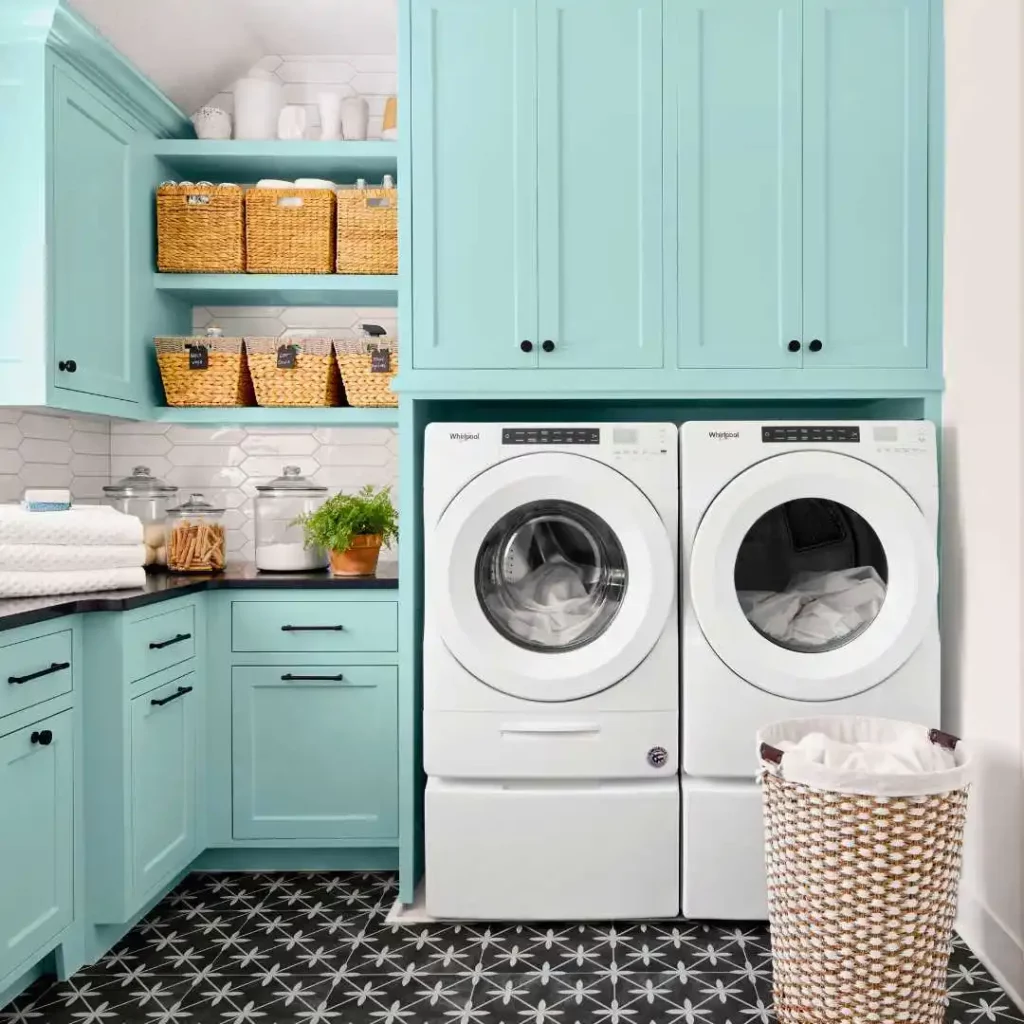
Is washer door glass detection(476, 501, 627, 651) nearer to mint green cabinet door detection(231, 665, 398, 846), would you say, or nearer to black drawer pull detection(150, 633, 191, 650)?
mint green cabinet door detection(231, 665, 398, 846)

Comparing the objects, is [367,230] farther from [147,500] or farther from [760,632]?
[760,632]

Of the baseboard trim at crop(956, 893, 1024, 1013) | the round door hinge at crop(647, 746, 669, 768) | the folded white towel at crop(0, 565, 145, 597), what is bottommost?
the baseboard trim at crop(956, 893, 1024, 1013)

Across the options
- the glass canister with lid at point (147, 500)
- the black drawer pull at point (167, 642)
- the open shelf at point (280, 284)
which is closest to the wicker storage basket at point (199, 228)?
the open shelf at point (280, 284)

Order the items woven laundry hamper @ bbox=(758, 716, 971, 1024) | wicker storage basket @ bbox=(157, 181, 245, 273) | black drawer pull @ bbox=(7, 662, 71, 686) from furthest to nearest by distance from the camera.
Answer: wicker storage basket @ bbox=(157, 181, 245, 273) < black drawer pull @ bbox=(7, 662, 71, 686) < woven laundry hamper @ bbox=(758, 716, 971, 1024)

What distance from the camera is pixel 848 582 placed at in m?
2.31

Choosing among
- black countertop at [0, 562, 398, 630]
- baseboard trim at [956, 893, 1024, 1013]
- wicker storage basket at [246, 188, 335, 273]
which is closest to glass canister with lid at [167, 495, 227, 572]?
black countertop at [0, 562, 398, 630]

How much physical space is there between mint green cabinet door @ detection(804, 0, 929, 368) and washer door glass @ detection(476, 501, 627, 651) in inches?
28.6

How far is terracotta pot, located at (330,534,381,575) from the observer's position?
264 centimetres

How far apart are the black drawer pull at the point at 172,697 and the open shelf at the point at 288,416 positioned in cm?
84

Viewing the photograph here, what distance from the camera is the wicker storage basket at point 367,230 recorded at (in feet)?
9.16

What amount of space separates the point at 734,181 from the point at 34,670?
1979 mm

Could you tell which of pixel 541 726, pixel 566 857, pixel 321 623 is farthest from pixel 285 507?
pixel 566 857

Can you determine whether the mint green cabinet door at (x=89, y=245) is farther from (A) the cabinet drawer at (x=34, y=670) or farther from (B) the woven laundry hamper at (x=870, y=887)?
(B) the woven laundry hamper at (x=870, y=887)

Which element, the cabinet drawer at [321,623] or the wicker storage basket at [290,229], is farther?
the wicker storage basket at [290,229]
